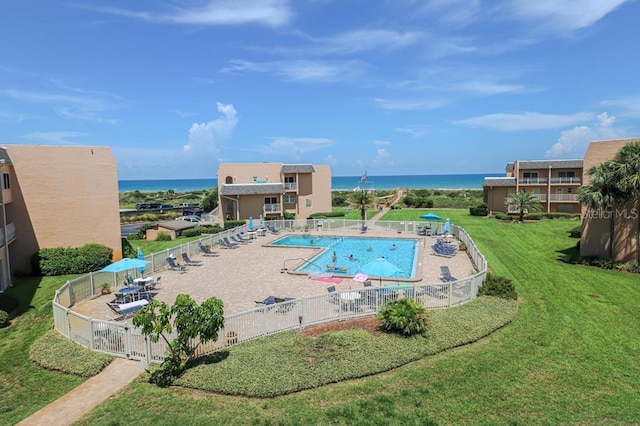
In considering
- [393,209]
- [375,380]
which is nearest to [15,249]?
[375,380]

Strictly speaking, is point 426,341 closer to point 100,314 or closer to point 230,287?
point 230,287

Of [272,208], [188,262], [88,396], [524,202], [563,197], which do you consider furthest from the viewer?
[563,197]

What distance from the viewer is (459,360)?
11180 millimetres

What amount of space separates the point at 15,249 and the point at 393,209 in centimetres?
4662

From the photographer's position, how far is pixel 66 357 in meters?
11.7

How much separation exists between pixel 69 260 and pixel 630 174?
108 feet

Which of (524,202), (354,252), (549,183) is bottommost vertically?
(354,252)

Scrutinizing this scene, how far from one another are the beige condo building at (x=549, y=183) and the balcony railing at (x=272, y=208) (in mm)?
26871

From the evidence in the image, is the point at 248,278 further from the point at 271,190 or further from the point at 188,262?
the point at 271,190

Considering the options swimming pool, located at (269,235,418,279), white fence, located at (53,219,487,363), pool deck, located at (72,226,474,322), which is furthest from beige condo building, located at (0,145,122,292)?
swimming pool, located at (269,235,418,279)

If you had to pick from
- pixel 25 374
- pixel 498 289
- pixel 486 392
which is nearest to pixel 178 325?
pixel 25 374

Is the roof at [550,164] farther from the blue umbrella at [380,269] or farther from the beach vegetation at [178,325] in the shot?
the beach vegetation at [178,325]

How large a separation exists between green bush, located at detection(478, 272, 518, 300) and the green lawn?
1.61 m

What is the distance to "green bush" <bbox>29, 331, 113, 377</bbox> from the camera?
11.1 meters
